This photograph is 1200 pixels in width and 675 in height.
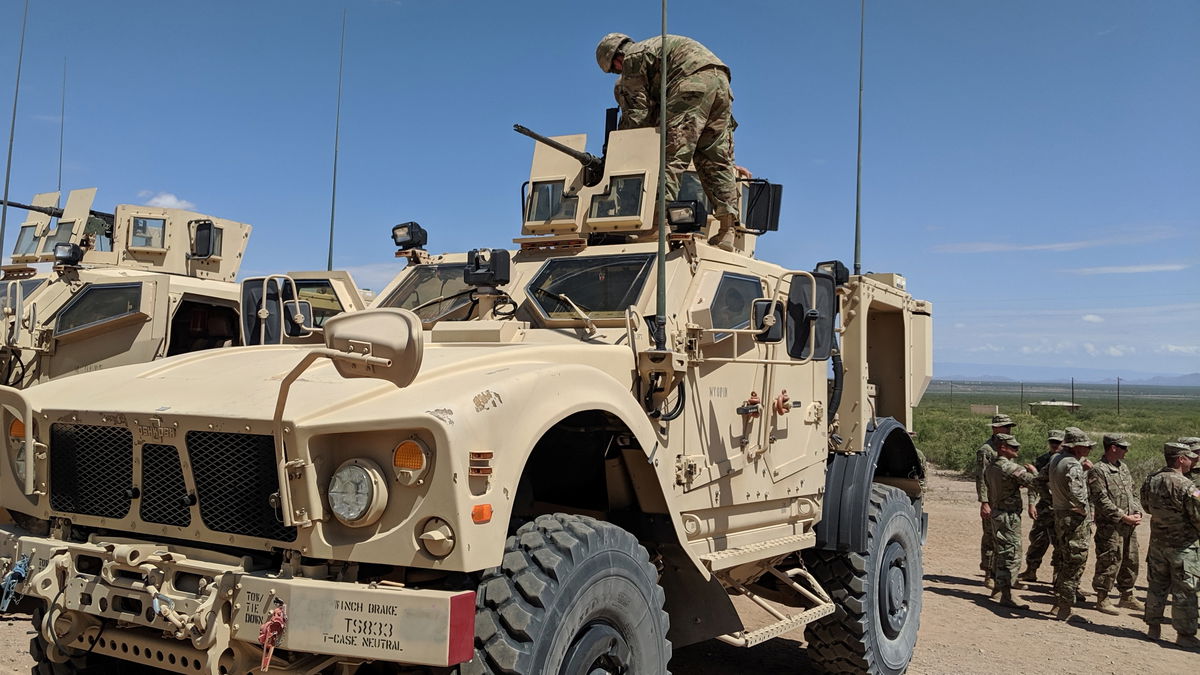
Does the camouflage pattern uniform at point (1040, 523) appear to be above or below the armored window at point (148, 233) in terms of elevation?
below

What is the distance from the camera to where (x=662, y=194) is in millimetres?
4215

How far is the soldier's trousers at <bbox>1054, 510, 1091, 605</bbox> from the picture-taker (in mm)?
9062

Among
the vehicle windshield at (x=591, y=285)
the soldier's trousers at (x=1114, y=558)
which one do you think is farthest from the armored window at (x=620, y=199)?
the soldier's trousers at (x=1114, y=558)

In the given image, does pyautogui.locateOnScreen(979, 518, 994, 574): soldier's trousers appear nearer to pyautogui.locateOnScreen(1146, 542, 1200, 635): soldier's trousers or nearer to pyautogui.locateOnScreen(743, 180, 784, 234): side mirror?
pyautogui.locateOnScreen(1146, 542, 1200, 635): soldier's trousers

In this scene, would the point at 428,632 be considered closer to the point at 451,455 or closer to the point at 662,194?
the point at 451,455

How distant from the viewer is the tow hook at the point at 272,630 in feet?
9.58

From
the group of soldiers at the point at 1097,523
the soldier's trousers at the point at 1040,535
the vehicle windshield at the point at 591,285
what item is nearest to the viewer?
the vehicle windshield at the point at 591,285

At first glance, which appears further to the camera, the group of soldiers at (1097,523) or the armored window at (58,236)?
the armored window at (58,236)

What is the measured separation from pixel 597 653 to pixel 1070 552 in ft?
23.5

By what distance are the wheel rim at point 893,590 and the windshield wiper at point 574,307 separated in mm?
2943

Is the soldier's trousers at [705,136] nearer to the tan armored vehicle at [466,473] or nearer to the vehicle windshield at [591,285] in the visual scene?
the tan armored vehicle at [466,473]

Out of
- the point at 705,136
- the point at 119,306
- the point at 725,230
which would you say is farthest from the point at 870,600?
the point at 119,306

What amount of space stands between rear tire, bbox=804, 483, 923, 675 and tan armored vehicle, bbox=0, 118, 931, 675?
327 millimetres

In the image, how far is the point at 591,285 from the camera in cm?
502
